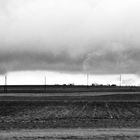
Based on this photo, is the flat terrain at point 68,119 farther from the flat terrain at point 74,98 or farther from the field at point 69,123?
the flat terrain at point 74,98

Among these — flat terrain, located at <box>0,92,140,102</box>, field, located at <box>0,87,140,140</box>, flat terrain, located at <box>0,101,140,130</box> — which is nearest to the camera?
field, located at <box>0,87,140,140</box>

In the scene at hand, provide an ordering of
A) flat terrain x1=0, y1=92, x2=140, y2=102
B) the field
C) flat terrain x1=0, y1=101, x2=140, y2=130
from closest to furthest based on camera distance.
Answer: the field
flat terrain x1=0, y1=101, x2=140, y2=130
flat terrain x1=0, y1=92, x2=140, y2=102

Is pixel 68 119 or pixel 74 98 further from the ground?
pixel 74 98

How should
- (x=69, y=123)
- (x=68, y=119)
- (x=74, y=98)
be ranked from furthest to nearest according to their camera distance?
1. (x=74, y=98)
2. (x=68, y=119)
3. (x=69, y=123)

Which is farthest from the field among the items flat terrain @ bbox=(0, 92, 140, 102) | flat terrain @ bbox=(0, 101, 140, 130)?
flat terrain @ bbox=(0, 92, 140, 102)

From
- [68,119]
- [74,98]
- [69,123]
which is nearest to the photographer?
[69,123]

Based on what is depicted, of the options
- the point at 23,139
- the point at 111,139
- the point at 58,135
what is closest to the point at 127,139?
the point at 111,139

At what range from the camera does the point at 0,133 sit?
21.0m

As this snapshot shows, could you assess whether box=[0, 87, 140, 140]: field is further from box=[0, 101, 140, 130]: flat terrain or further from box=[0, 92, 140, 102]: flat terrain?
box=[0, 92, 140, 102]: flat terrain

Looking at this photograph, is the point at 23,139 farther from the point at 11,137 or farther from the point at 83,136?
the point at 83,136

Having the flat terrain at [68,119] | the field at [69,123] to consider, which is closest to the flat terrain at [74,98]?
the field at [69,123]

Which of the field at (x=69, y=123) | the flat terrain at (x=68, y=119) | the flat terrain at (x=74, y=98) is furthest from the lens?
the flat terrain at (x=74, y=98)

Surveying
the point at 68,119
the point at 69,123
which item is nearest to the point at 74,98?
the point at 68,119

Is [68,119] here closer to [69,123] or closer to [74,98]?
[69,123]
